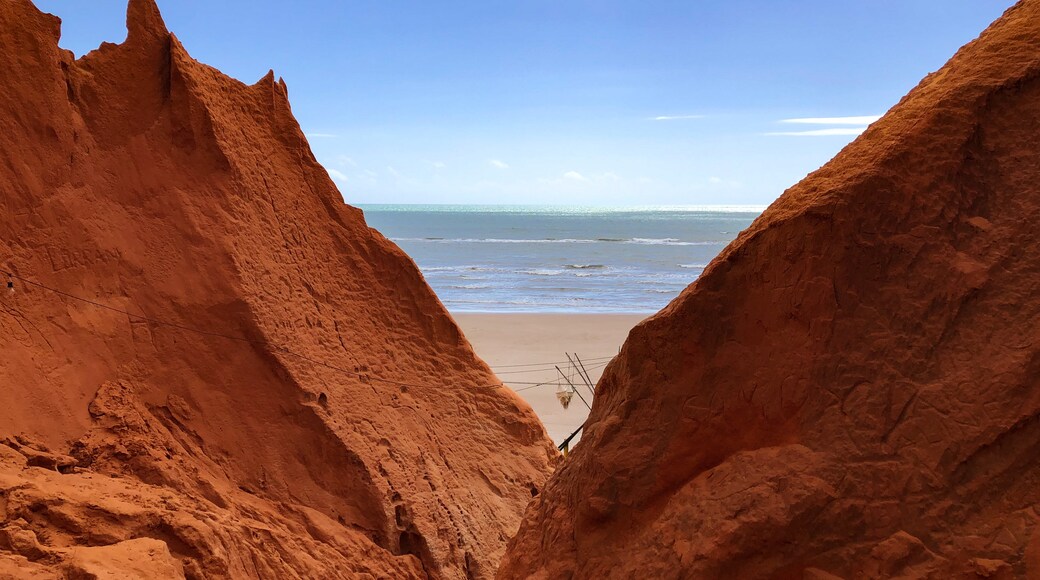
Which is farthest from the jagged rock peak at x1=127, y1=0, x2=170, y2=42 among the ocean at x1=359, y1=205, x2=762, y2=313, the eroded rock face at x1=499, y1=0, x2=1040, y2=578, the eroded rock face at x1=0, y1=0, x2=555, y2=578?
the ocean at x1=359, y1=205, x2=762, y2=313

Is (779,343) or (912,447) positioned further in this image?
(779,343)

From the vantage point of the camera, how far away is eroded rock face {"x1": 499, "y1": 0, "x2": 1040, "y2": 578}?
3486 mm

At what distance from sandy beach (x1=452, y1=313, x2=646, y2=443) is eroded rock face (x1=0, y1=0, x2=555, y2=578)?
6995 mm

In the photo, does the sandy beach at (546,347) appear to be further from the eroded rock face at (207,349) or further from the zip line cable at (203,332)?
the zip line cable at (203,332)

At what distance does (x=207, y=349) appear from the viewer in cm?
598

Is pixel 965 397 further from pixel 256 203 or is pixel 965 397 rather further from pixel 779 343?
pixel 256 203

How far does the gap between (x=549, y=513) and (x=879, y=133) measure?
8.49 feet

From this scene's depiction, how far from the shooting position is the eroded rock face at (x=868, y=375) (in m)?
3.49

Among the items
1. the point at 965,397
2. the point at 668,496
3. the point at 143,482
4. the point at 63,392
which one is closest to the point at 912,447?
the point at 965,397

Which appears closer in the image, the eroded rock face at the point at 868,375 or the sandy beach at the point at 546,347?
the eroded rock face at the point at 868,375

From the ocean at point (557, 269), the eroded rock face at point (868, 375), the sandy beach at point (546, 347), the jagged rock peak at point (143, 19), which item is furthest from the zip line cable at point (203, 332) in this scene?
the ocean at point (557, 269)

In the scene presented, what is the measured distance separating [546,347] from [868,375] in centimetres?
1718

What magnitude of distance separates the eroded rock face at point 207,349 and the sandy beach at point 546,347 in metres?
7.00

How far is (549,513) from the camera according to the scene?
472 centimetres
